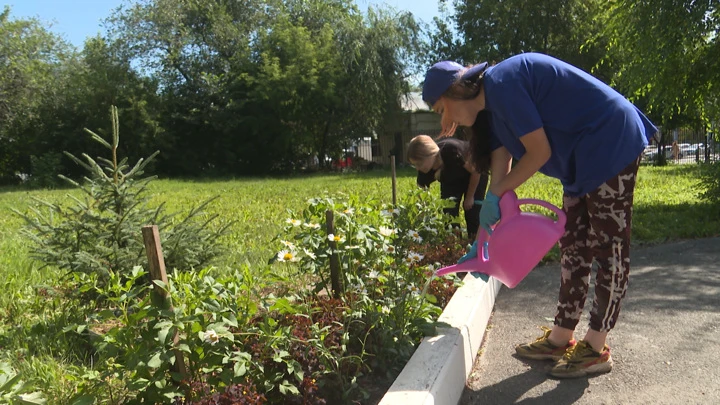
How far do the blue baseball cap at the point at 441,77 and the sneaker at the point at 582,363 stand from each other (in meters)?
1.41

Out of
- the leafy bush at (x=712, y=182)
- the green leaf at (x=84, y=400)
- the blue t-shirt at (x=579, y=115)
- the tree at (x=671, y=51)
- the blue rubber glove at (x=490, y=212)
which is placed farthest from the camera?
the leafy bush at (x=712, y=182)

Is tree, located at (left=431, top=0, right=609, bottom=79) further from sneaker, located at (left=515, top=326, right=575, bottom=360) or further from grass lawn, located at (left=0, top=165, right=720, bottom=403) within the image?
sneaker, located at (left=515, top=326, right=575, bottom=360)

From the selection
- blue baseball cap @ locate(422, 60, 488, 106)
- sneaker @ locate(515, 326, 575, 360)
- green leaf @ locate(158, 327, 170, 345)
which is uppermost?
blue baseball cap @ locate(422, 60, 488, 106)

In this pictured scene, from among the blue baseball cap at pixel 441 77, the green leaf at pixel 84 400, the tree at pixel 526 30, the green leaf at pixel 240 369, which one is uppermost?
the tree at pixel 526 30

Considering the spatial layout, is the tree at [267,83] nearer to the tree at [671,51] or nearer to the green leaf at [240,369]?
the tree at [671,51]

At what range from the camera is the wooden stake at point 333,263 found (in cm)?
283

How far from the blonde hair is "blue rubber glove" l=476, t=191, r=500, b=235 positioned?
2161mm

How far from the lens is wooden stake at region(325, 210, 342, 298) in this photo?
9.30 feet

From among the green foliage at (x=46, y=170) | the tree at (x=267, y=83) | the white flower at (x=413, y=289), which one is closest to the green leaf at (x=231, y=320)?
the white flower at (x=413, y=289)

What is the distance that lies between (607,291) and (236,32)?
2759cm

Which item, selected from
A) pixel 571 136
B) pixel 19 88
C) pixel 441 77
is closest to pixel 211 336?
pixel 441 77

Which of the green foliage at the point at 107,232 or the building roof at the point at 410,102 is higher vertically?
the building roof at the point at 410,102

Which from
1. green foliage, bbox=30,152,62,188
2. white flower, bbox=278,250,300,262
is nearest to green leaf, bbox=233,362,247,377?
white flower, bbox=278,250,300,262

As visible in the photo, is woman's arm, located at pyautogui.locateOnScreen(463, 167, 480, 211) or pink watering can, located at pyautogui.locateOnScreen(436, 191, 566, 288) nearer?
pink watering can, located at pyautogui.locateOnScreen(436, 191, 566, 288)
